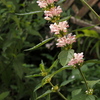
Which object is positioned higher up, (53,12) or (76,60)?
(53,12)

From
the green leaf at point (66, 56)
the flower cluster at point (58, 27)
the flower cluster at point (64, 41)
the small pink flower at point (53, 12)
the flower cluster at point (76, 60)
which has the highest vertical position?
the small pink flower at point (53, 12)

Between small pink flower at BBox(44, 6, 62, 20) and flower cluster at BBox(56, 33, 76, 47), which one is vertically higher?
small pink flower at BBox(44, 6, 62, 20)

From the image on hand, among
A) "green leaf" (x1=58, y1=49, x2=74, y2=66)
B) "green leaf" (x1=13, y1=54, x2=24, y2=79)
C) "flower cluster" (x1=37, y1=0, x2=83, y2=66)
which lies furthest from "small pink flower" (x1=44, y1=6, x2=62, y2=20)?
"green leaf" (x1=13, y1=54, x2=24, y2=79)

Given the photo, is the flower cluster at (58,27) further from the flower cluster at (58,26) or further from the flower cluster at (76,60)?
the flower cluster at (76,60)

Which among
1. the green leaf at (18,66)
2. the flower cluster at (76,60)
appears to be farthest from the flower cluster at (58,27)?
the green leaf at (18,66)

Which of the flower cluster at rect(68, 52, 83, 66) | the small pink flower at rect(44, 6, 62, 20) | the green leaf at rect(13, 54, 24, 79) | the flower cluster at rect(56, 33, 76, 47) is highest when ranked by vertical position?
the small pink flower at rect(44, 6, 62, 20)

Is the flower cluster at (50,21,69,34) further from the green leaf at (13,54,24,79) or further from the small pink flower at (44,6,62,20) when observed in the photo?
the green leaf at (13,54,24,79)

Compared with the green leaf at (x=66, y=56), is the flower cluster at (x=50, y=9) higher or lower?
higher

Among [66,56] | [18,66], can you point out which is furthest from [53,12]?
[18,66]

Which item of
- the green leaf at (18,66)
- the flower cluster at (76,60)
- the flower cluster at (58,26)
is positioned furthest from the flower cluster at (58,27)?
the green leaf at (18,66)

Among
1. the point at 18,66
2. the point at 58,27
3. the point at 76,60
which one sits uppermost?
the point at 58,27

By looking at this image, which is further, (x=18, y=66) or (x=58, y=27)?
(x=18, y=66)

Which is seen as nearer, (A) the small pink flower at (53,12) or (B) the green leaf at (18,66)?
(A) the small pink flower at (53,12)

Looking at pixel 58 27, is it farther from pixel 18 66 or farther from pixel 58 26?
pixel 18 66
